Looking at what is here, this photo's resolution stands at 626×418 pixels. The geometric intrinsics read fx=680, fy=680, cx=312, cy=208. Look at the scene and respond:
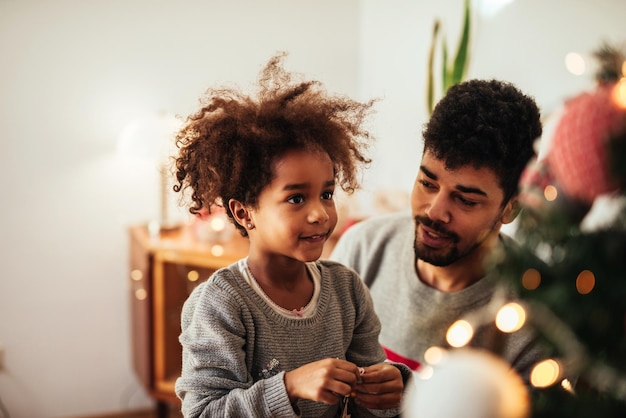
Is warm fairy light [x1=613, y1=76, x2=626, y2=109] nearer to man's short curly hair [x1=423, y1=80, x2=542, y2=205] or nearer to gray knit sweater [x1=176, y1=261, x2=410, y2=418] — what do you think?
gray knit sweater [x1=176, y1=261, x2=410, y2=418]

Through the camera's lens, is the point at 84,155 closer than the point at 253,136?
No

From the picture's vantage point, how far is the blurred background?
9.61 ft

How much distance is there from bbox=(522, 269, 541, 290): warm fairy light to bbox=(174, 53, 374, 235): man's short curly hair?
665 millimetres

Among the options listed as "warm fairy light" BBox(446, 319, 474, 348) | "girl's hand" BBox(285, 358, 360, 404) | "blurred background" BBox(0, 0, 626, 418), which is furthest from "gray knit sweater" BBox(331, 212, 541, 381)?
"blurred background" BBox(0, 0, 626, 418)

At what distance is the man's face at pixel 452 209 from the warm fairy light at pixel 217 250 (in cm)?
135

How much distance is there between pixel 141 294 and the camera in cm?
286

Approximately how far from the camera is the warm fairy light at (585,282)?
0.50 m

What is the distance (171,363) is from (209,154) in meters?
1.86

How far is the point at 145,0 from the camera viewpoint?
304 cm

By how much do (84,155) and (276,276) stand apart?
210 cm

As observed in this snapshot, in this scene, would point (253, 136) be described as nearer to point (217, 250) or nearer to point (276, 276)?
point (276, 276)

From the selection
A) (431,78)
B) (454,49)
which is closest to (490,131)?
(431,78)

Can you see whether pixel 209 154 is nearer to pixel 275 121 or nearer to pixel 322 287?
pixel 275 121

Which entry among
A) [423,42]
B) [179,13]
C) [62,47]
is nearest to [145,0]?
[179,13]
